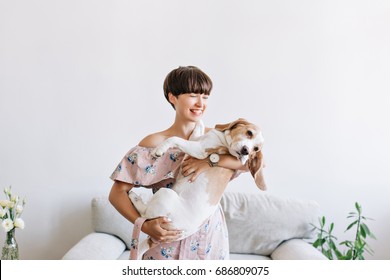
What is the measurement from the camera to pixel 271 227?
2725 mm

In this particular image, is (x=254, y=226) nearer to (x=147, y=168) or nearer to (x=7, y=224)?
(x=7, y=224)

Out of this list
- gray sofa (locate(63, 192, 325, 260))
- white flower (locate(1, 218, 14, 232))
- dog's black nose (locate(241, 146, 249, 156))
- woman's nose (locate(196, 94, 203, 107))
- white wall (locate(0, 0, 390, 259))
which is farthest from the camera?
white wall (locate(0, 0, 390, 259))

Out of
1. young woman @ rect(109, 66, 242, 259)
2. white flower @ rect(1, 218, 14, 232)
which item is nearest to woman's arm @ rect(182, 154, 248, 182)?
young woman @ rect(109, 66, 242, 259)

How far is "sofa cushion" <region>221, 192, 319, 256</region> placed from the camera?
272 cm

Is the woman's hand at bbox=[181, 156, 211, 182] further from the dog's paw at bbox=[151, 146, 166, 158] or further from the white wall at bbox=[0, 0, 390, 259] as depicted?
the white wall at bbox=[0, 0, 390, 259]

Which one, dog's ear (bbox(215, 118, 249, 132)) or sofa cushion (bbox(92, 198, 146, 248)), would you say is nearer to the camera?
dog's ear (bbox(215, 118, 249, 132))

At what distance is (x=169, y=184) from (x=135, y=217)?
0.15 m

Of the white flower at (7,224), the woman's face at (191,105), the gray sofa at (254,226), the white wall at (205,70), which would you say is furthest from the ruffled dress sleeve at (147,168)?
the white wall at (205,70)

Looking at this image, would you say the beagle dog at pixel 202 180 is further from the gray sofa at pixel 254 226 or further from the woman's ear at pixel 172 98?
the gray sofa at pixel 254 226

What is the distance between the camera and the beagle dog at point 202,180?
121 centimetres

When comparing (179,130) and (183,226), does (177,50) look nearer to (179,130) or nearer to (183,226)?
(179,130)

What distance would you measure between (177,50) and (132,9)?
1.29ft

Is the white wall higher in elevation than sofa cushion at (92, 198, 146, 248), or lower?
higher

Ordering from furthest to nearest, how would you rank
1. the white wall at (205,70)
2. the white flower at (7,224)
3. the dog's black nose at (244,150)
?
1. the white wall at (205,70)
2. the white flower at (7,224)
3. the dog's black nose at (244,150)
